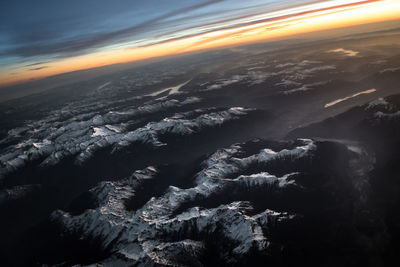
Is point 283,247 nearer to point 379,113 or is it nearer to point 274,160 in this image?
point 274,160

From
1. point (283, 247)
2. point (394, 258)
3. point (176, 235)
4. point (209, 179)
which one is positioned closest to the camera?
point (394, 258)

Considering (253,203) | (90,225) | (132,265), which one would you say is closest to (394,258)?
(253,203)

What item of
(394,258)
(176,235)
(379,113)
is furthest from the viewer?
(379,113)

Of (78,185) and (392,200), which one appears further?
(78,185)

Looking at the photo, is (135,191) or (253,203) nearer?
(253,203)

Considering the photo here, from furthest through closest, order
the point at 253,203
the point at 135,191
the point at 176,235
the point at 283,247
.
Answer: the point at 135,191 < the point at 253,203 < the point at 176,235 < the point at 283,247

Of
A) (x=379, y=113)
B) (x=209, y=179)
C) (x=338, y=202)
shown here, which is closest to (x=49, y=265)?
(x=209, y=179)

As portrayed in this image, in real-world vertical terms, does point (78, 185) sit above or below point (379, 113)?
below

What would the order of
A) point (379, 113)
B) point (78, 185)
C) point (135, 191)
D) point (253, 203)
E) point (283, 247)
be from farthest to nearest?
point (78, 185), point (379, 113), point (135, 191), point (253, 203), point (283, 247)

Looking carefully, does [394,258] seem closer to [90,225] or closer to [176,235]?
[176,235]

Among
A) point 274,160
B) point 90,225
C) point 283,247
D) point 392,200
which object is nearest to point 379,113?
point 274,160
